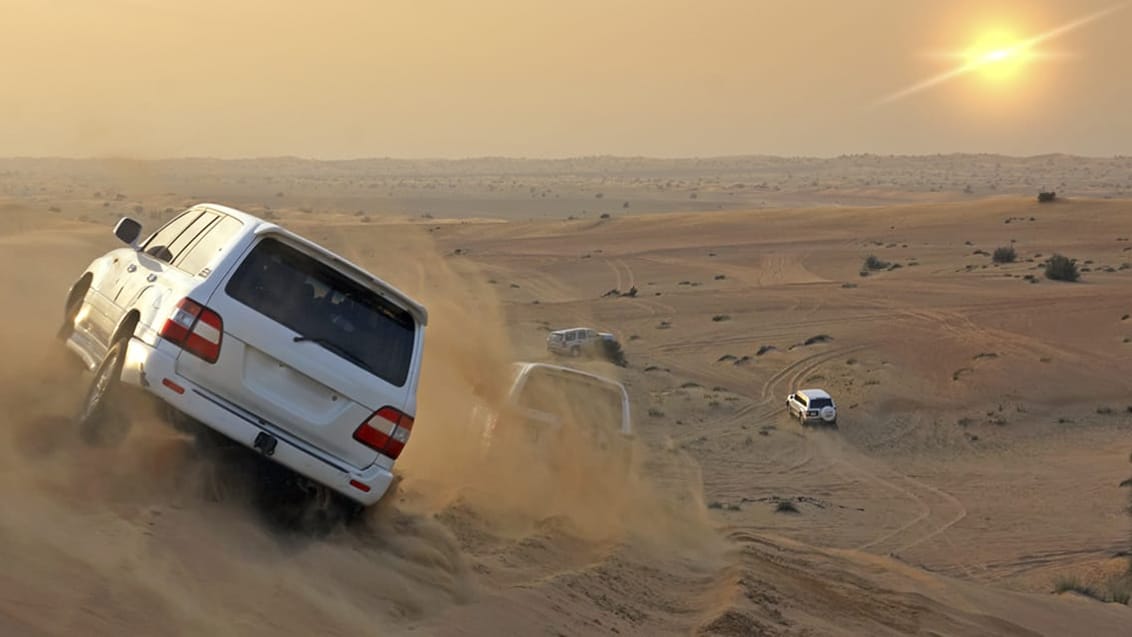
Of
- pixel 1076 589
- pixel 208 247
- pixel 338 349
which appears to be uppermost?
pixel 208 247

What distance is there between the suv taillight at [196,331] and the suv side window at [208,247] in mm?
271

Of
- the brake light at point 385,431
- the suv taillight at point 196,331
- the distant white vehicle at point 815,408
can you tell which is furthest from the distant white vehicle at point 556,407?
the distant white vehicle at point 815,408

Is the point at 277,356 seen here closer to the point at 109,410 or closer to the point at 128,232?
the point at 109,410

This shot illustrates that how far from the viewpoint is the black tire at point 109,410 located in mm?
6914

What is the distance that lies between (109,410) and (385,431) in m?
1.68

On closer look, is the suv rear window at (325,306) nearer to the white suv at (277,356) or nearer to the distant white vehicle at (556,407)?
the white suv at (277,356)

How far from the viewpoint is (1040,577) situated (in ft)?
51.2

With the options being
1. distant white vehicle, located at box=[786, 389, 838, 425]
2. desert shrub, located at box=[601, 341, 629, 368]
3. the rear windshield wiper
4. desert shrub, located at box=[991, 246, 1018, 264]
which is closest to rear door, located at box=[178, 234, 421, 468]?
the rear windshield wiper

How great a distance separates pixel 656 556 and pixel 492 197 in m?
114

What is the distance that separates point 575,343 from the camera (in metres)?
30.4

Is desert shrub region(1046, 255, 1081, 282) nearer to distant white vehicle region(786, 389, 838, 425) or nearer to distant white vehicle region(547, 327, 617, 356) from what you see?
distant white vehicle region(786, 389, 838, 425)

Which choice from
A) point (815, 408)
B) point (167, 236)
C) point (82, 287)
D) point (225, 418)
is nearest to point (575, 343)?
point (815, 408)

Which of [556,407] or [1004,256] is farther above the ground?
[1004,256]

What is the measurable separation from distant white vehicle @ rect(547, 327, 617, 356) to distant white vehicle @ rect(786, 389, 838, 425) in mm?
5984
